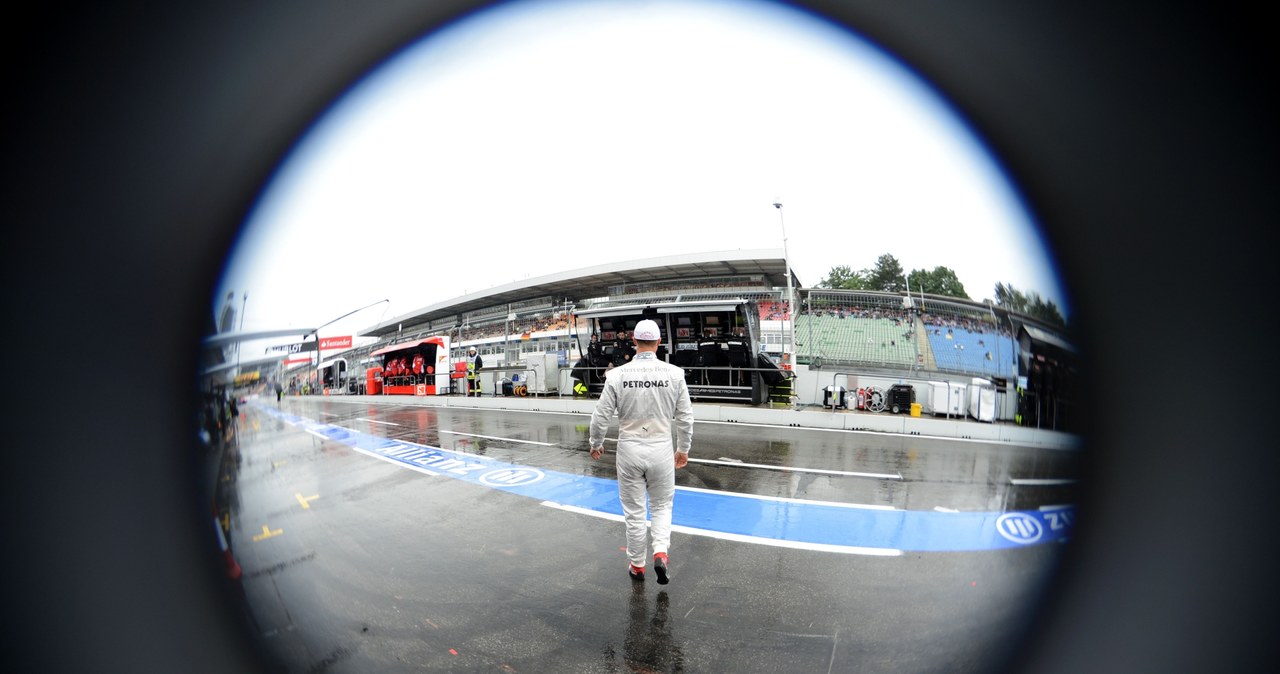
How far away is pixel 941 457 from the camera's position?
4.63 metres

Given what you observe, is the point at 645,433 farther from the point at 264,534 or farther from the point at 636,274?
the point at 264,534

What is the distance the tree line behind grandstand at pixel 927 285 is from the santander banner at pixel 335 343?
156 cm

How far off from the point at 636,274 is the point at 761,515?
7.98 feet

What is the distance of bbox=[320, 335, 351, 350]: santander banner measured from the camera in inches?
39.6

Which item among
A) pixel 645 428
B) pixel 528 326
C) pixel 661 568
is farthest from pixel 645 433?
pixel 528 326

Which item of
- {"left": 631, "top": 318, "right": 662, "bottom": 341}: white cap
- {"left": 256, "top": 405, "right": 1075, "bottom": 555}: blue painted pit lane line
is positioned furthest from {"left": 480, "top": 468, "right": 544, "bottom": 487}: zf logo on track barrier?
{"left": 631, "top": 318, "right": 662, "bottom": 341}: white cap

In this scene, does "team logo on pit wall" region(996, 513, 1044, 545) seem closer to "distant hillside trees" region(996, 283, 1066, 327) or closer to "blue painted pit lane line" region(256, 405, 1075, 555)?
"blue painted pit lane line" region(256, 405, 1075, 555)

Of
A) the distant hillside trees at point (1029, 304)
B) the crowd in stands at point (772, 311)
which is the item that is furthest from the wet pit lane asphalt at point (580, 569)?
the crowd in stands at point (772, 311)

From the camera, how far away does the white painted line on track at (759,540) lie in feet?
8.21

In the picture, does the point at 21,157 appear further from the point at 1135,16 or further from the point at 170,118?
the point at 1135,16

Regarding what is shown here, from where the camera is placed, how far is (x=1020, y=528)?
4.13 feet

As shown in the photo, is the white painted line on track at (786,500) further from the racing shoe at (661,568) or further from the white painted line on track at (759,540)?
the racing shoe at (661,568)

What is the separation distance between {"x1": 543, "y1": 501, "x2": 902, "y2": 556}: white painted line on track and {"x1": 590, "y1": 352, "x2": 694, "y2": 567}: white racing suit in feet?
2.33

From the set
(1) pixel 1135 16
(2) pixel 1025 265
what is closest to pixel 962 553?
(2) pixel 1025 265
